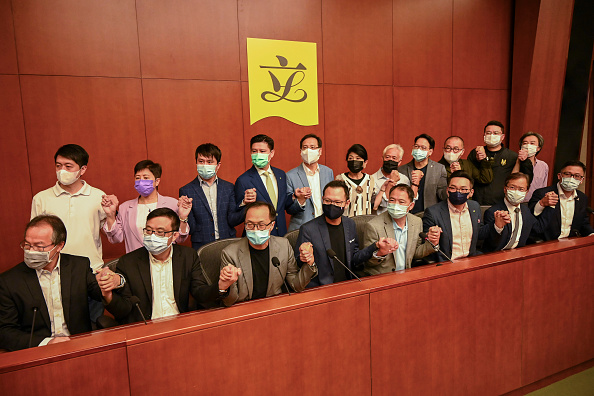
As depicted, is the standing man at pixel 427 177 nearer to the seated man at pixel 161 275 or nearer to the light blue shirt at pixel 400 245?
the light blue shirt at pixel 400 245

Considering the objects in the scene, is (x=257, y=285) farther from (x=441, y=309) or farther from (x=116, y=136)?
(x=116, y=136)

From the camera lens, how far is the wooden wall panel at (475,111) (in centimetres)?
588

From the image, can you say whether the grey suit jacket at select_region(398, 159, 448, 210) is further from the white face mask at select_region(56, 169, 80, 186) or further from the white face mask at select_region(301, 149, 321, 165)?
the white face mask at select_region(56, 169, 80, 186)

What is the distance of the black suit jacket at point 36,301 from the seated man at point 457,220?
2249mm

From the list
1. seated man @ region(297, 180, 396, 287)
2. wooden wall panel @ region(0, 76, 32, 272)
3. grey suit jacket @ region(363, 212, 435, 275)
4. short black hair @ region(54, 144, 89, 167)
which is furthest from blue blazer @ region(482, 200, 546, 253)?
wooden wall panel @ region(0, 76, 32, 272)

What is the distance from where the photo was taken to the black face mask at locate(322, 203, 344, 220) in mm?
2605

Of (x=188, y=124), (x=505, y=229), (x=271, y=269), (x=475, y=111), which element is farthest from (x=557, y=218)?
(x=188, y=124)

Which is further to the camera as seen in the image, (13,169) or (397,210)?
(13,169)

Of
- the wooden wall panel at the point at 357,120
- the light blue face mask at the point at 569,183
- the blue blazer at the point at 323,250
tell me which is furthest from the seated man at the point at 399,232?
the wooden wall panel at the point at 357,120

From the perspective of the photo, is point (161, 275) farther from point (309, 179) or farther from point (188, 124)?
point (188, 124)

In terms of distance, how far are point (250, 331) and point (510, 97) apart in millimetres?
6119

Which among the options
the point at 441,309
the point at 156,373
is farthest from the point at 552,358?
the point at 156,373

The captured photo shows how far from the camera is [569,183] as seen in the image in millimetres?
3324

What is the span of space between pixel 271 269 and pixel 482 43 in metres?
5.34
